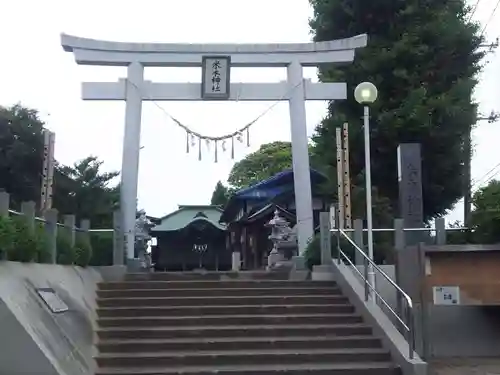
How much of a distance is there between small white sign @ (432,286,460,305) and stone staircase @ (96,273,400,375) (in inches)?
50.0

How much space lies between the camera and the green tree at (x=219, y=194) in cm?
→ 4684

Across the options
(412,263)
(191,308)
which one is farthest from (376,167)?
(191,308)

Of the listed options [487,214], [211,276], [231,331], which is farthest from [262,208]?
[231,331]

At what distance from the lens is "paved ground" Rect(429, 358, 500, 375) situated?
340 inches

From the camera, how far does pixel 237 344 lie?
854 cm

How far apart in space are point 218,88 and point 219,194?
32.9m

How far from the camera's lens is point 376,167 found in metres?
17.5

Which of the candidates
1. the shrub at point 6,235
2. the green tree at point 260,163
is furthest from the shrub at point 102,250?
the green tree at point 260,163

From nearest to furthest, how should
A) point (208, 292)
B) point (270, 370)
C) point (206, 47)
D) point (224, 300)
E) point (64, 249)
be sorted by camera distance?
1. point (270, 370)
2. point (224, 300)
3. point (64, 249)
4. point (208, 292)
5. point (206, 47)

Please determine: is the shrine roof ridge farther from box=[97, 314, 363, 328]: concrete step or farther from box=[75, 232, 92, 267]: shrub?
box=[97, 314, 363, 328]: concrete step

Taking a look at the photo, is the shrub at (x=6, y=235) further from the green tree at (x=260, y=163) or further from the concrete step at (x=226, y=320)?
the green tree at (x=260, y=163)

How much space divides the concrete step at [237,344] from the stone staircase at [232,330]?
0.01 m

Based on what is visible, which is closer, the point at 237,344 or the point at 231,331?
the point at 237,344

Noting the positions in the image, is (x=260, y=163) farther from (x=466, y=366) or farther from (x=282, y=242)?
(x=466, y=366)
